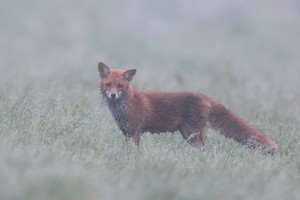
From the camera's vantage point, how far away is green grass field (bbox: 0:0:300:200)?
640 cm

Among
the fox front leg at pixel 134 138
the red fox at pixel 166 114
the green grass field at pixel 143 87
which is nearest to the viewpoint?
the green grass field at pixel 143 87

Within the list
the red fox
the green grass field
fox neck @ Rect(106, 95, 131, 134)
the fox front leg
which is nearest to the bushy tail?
the red fox

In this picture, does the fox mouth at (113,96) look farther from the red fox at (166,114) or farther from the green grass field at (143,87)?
the green grass field at (143,87)

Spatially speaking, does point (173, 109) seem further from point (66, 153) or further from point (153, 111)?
point (66, 153)

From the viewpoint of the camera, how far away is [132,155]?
300 inches

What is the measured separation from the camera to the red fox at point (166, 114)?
29.3 feet

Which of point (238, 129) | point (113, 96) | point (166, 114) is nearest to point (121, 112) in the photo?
point (113, 96)

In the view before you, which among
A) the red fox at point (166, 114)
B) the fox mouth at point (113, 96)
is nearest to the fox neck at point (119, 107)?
the red fox at point (166, 114)

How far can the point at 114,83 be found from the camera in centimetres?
888

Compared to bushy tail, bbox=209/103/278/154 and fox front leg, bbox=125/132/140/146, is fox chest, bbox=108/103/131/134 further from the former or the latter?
bushy tail, bbox=209/103/278/154

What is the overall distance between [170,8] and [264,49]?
635 centimetres

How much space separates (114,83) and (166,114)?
84 cm

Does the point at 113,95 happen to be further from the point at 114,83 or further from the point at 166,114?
the point at 166,114

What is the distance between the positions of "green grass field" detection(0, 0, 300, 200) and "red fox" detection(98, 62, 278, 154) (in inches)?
7.8
